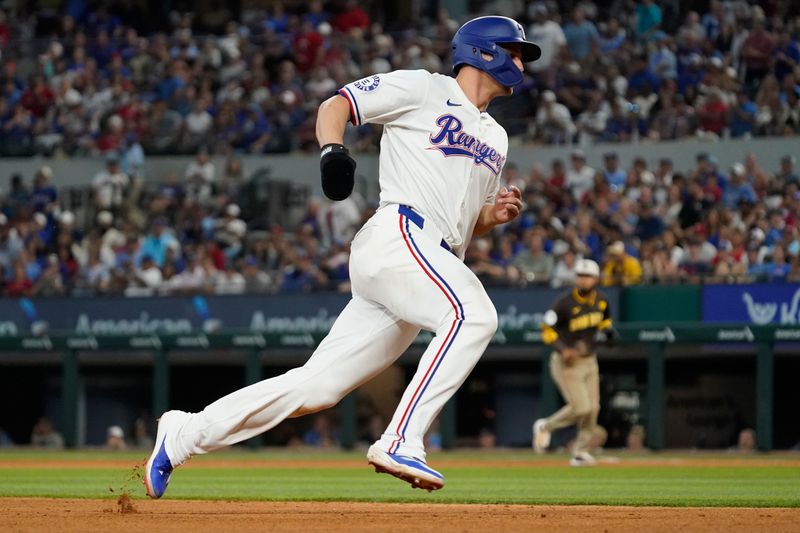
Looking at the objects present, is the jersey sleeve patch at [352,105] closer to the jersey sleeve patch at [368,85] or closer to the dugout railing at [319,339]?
the jersey sleeve patch at [368,85]

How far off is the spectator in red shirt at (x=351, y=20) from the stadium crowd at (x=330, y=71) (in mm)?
23

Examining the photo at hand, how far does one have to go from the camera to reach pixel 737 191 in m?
16.9

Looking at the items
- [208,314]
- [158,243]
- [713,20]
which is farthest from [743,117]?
[158,243]

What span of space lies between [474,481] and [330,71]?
12.4m

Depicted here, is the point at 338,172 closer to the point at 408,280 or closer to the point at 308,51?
the point at 408,280

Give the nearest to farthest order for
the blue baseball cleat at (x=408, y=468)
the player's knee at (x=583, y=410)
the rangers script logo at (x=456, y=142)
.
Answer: the blue baseball cleat at (x=408, y=468) < the rangers script logo at (x=456, y=142) < the player's knee at (x=583, y=410)

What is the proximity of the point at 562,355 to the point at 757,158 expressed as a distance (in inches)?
239

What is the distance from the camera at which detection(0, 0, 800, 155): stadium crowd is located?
18.8 meters

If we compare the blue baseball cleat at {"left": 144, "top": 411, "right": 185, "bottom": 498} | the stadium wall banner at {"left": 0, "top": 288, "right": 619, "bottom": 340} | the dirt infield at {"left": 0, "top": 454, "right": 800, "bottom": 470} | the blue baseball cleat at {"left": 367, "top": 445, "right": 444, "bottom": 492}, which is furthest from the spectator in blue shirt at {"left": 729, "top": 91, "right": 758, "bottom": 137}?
the blue baseball cleat at {"left": 367, "top": 445, "right": 444, "bottom": 492}

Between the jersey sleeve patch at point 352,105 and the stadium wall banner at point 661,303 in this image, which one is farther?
the stadium wall banner at point 661,303

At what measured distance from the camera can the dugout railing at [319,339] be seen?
49.0 feet

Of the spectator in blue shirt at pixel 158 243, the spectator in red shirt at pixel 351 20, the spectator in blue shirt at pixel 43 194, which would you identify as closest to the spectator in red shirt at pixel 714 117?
the spectator in red shirt at pixel 351 20

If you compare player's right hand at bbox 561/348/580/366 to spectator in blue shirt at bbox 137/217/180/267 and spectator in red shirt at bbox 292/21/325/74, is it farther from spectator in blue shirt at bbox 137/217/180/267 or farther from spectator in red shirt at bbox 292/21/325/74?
spectator in red shirt at bbox 292/21/325/74

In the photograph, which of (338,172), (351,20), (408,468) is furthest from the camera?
(351,20)
